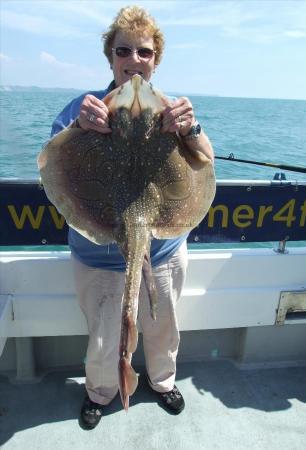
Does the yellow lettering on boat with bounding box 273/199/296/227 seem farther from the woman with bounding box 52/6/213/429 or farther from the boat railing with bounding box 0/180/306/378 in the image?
the woman with bounding box 52/6/213/429

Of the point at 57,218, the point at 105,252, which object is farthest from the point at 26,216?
the point at 105,252

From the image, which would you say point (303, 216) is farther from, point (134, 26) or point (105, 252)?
point (134, 26)

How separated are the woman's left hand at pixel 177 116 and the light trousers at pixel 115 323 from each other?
1.01m

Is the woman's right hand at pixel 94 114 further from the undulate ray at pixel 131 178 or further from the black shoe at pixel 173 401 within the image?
the black shoe at pixel 173 401

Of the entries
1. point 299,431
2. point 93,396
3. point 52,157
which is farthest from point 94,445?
point 52,157

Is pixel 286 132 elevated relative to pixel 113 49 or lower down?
lower down

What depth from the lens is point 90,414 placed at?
277 centimetres

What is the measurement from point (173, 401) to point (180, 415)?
10cm

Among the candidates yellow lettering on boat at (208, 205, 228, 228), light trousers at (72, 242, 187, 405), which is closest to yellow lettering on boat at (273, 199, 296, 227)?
yellow lettering on boat at (208, 205, 228, 228)

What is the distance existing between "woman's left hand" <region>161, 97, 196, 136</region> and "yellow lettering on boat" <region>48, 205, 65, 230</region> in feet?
4.31

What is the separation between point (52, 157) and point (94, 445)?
6.14 feet

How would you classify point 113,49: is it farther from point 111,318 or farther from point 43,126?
point 43,126

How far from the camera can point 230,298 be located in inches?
124

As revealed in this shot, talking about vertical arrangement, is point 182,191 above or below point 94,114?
below
